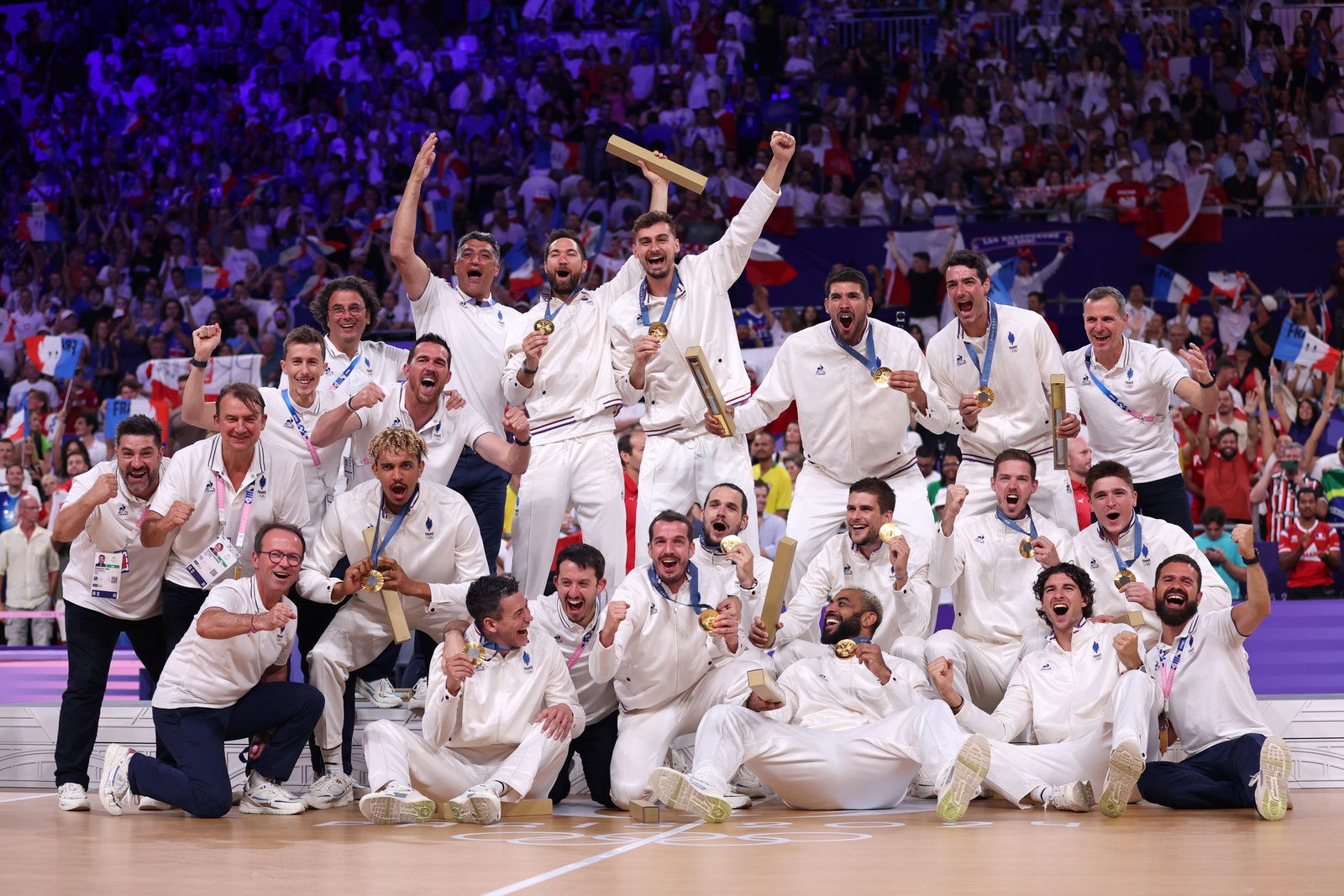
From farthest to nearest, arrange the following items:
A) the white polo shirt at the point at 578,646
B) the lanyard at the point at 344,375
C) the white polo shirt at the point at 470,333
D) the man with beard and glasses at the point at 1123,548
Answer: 1. the white polo shirt at the point at 470,333
2. the lanyard at the point at 344,375
3. the man with beard and glasses at the point at 1123,548
4. the white polo shirt at the point at 578,646

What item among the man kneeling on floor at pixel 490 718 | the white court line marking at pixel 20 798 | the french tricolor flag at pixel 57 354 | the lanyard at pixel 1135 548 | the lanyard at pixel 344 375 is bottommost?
the white court line marking at pixel 20 798

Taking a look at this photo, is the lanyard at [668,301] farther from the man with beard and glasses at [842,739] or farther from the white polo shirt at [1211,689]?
the white polo shirt at [1211,689]

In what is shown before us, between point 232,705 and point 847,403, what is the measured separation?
3.95 m

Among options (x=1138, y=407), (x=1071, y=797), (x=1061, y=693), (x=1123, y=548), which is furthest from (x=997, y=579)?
(x=1071, y=797)

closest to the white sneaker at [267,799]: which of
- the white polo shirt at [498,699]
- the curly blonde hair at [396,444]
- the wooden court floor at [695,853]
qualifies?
the wooden court floor at [695,853]

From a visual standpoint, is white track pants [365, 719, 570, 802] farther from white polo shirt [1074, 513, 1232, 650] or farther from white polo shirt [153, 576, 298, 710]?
white polo shirt [1074, 513, 1232, 650]

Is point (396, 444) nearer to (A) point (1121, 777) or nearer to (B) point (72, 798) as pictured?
(B) point (72, 798)

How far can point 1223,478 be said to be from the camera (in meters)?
11.9

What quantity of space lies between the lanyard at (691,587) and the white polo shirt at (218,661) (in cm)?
196

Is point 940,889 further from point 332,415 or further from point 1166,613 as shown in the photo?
point 332,415

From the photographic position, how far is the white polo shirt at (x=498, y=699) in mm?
7602

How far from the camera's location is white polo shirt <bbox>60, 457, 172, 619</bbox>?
7.92 m

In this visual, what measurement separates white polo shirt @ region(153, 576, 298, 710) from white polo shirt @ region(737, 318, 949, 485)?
303cm

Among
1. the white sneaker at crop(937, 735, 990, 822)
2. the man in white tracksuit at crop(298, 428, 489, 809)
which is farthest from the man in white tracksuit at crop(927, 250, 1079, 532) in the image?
the man in white tracksuit at crop(298, 428, 489, 809)
